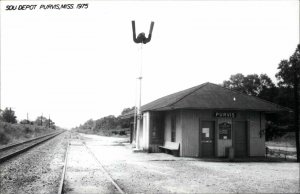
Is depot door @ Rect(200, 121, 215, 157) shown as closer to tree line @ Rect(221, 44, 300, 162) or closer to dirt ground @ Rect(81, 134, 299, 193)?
dirt ground @ Rect(81, 134, 299, 193)

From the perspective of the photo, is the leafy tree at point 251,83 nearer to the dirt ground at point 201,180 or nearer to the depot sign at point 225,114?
the depot sign at point 225,114

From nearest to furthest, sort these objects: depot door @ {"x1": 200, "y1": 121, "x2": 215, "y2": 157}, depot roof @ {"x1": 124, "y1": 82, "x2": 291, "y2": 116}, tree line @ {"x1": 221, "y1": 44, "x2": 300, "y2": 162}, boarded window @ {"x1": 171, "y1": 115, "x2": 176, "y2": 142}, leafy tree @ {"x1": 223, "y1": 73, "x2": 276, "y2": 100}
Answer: depot roof @ {"x1": 124, "y1": 82, "x2": 291, "y2": 116}
depot door @ {"x1": 200, "y1": 121, "x2": 215, "y2": 157}
boarded window @ {"x1": 171, "y1": 115, "x2": 176, "y2": 142}
tree line @ {"x1": 221, "y1": 44, "x2": 300, "y2": 162}
leafy tree @ {"x1": 223, "y1": 73, "x2": 276, "y2": 100}

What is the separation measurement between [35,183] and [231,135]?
453 inches

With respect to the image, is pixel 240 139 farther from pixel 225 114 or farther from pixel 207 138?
pixel 207 138

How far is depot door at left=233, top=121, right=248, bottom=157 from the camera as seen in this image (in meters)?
17.0

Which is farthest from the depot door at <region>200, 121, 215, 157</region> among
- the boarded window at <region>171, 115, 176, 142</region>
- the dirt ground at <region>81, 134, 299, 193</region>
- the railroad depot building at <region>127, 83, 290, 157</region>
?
Result: the dirt ground at <region>81, 134, 299, 193</region>

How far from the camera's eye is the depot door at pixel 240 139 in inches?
670

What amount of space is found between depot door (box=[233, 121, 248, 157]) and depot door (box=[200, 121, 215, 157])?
4.36ft

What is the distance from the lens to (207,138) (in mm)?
16656

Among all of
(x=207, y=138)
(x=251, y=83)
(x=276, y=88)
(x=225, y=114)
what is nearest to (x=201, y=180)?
(x=207, y=138)

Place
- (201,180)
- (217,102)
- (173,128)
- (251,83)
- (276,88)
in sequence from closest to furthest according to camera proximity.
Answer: (201,180)
(217,102)
(173,128)
(276,88)
(251,83)

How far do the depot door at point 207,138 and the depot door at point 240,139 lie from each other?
1.33 meters

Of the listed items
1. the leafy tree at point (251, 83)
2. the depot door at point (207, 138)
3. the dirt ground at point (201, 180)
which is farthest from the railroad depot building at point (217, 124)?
the leafy tree at point (251, 83)

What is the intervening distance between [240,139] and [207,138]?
2066mm
